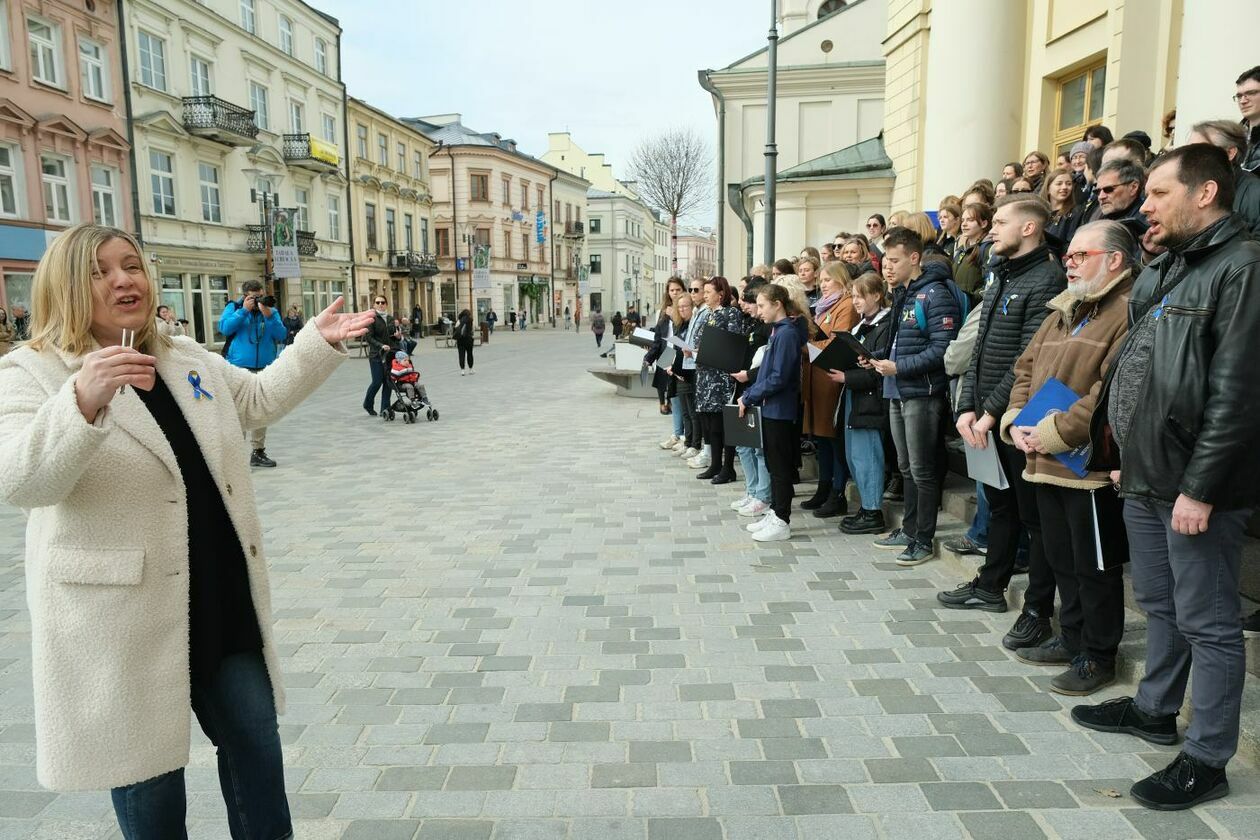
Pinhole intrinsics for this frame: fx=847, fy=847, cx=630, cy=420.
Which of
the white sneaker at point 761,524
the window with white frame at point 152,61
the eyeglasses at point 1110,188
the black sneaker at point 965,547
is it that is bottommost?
the white sneaker at point 761,524

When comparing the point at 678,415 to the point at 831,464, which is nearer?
the point at 831,464

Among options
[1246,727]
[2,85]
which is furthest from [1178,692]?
[2,85]

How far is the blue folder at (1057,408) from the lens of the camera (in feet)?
12.0

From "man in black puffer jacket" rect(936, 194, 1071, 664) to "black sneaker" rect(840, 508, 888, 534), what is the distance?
199 centimetres

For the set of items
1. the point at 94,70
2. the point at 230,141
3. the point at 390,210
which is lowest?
the point at 390,210

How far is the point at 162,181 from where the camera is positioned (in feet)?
93.5

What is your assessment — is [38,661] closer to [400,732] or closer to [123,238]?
[123,238]

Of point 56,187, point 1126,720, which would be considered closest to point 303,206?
point 56,187

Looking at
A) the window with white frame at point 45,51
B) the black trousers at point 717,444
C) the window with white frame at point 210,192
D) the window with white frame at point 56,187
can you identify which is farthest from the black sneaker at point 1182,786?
the window with white frame at point 210,192

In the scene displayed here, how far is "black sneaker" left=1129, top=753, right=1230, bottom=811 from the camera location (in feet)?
9.72

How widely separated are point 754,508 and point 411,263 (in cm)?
4401

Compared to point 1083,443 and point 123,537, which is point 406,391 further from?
point 123,537

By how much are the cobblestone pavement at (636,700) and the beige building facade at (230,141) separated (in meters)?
21.5

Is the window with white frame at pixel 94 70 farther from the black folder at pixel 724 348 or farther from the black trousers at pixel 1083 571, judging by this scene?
the black trousers at pixel 1083 571
